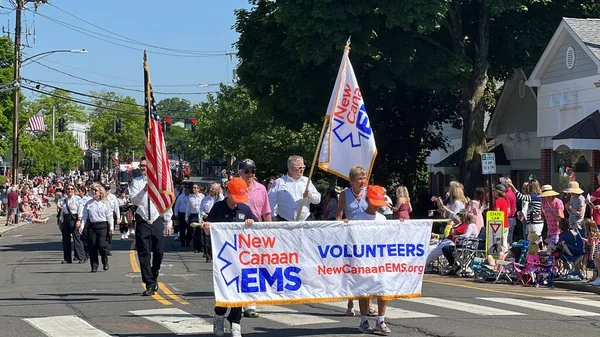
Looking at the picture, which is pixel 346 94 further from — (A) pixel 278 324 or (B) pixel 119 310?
(B) pixel 119 310

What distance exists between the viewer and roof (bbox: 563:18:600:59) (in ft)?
90.3

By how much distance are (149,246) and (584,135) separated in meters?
15.9

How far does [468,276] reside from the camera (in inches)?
761

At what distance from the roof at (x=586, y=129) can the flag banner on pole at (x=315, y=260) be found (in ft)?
56.0

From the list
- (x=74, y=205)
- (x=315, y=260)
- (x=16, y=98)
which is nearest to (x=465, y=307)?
(x=315, y=260)

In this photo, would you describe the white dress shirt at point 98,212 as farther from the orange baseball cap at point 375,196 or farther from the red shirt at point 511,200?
the orange baseball cap at point 375,196

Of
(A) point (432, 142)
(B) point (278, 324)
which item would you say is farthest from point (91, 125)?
(B) point (278, 324)

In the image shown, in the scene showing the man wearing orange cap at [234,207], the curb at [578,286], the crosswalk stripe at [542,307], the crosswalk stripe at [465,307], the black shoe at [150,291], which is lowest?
the curb at [578,286]

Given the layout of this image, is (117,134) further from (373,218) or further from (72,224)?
(373,218)

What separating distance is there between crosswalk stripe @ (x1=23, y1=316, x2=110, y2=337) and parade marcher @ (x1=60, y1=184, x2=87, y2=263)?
1018 centimetres

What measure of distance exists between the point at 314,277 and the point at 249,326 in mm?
1245

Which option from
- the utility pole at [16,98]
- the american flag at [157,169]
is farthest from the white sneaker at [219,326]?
the utility pole at [16,98]

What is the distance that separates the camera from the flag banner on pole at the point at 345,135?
1223cm

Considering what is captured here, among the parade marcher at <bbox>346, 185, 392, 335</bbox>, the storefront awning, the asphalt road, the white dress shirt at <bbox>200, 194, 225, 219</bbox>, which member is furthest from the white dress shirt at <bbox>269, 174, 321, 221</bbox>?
the storefront awning
